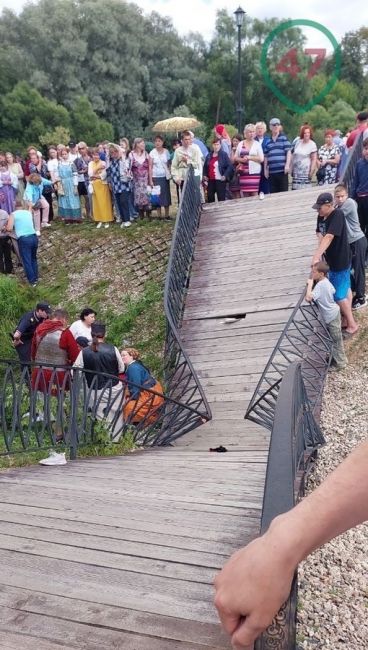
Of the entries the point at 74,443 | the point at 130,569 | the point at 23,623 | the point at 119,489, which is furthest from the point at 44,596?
the point at 74,443

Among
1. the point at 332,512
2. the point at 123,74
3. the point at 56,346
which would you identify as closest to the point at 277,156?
the point at 56,346

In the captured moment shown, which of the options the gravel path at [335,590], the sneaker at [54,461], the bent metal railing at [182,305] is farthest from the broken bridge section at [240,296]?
the sneaker at [54,461]

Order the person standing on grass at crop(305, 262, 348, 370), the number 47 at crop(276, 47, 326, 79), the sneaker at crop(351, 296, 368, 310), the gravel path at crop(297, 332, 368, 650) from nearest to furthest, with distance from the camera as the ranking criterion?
1. the gravel path at crop(297, 332, 368, 650)
2. the person standing on grass at crop(305, 262, 348, 370)
3. the sneaker at crop(351, 296, 368, 310)
4. the number 47 at crop(276, 47, 326, 79)

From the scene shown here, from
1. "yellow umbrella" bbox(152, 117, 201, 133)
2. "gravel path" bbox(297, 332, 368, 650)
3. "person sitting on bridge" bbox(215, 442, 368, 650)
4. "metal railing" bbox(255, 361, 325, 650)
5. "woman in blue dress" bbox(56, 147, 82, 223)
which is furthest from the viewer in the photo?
"yellow umbrella" bbox(152, 117, 201, 133)

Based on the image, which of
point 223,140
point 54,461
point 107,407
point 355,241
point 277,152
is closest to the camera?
point 54,461

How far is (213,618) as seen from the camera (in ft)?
6.26

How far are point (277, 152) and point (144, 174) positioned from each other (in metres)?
2.60

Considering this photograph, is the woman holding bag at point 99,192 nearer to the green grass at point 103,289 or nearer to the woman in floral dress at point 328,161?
the green grass at point 103,289

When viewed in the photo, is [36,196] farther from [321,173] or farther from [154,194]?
[321,173]

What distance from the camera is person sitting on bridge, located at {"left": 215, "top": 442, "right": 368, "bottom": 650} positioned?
112 cm

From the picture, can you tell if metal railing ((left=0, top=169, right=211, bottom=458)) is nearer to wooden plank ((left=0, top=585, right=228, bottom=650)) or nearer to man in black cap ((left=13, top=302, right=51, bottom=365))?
man in black cap ((left=13, top=302, right=51, bottom=365))

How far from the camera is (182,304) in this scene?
851 cm

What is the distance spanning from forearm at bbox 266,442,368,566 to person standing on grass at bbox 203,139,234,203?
9.95 m

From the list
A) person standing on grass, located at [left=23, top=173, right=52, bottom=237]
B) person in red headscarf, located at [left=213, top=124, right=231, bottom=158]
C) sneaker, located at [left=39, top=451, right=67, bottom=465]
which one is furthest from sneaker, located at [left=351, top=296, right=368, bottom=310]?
person standing on grass, located at [left=23, top=173, right=52, bottom=237]
